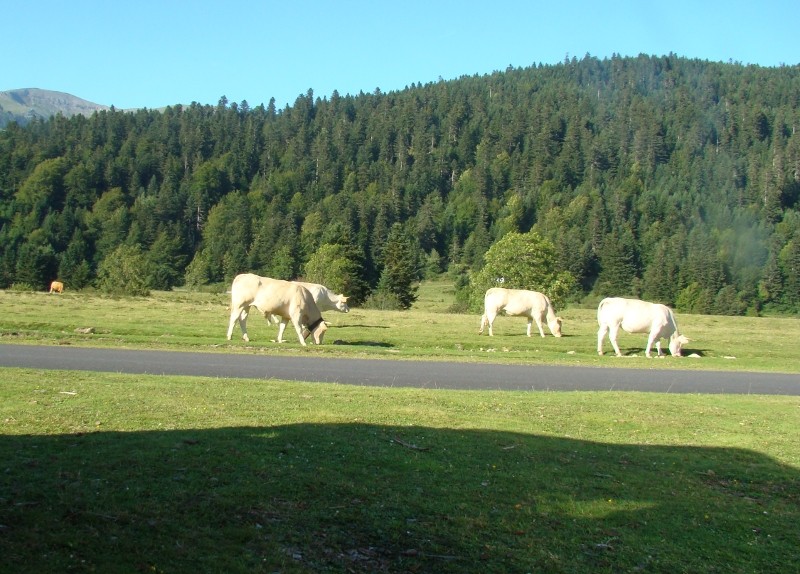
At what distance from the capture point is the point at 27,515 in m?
7.34

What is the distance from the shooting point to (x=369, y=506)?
8.77m

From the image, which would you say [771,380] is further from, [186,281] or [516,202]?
[516,202]

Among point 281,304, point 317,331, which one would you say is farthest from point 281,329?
point 317,331

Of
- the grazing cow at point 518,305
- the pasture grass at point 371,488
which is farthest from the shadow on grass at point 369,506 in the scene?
the grazing cow at point 518,305

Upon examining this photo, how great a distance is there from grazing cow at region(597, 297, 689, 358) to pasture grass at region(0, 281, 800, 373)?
1.07 metres

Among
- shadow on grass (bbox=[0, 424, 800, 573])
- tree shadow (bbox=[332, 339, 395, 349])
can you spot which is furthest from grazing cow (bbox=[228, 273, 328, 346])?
shadow on grass (bbox=[0, 424, 800, 573])

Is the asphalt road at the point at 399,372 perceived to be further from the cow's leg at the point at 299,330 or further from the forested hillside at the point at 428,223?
the forested hillside at the point at 428,223

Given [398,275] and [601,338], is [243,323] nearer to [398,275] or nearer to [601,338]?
[601,338]

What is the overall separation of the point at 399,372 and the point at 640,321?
1511 cm

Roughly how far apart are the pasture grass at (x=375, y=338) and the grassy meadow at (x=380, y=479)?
11015 mm

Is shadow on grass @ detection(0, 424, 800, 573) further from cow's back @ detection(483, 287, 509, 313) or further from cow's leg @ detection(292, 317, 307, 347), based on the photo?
cow's back @ detection(483, 287, 509, 313)

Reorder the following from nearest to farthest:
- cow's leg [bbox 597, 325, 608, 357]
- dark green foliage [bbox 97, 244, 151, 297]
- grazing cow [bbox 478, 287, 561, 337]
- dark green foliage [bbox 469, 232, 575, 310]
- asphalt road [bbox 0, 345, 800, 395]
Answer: asphalt road [bbox 0, 345, 800, 395], cow's leg [bbox 597, 325, 608, 357], grazing cow [bbox 478, 287, 561, 337], dark green foliage [bbox 469, 232, 575, 310], dark green foliage [bbox 97, 244, 151, 297]

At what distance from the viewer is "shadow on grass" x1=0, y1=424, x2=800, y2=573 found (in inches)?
283

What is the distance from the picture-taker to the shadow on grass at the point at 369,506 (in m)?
7.18
